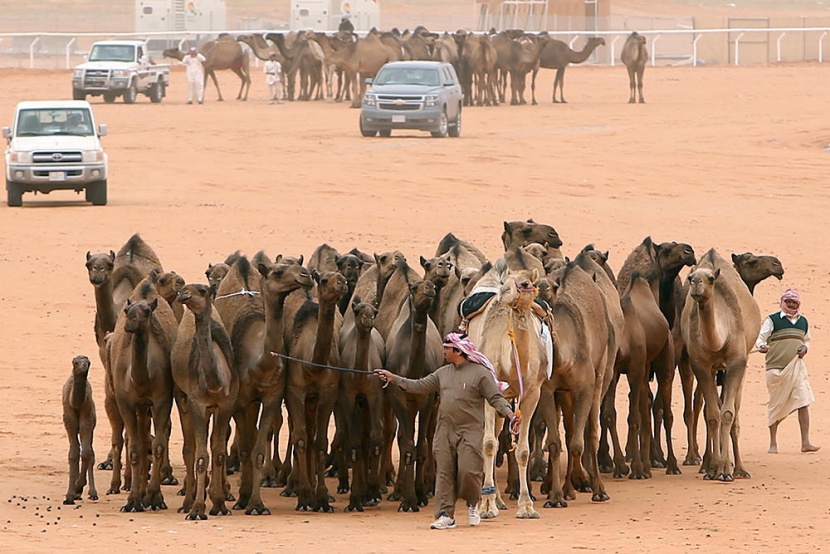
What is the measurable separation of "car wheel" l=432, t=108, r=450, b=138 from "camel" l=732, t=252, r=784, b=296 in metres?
24.6

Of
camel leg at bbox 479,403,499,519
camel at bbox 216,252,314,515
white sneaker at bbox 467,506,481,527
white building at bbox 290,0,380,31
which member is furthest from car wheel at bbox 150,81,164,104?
white sneaker at bbox 467,506,481,527

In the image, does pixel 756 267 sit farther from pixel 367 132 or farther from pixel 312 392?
pixel 367 132

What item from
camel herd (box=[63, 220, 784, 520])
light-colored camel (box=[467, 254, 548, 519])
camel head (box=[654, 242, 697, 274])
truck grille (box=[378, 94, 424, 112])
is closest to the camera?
light-colored camel (box=[467, 254, 548, 519])

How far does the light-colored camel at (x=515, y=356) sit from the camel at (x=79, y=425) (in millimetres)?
3140

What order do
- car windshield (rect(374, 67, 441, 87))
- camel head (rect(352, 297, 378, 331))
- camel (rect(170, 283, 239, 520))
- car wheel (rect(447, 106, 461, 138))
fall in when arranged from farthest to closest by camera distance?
1. car wheel (rect(447, 106, 461, 138))
2. car windshield (rect(374, 67, 441, 87))
3. camel head (rect(352, 297, 378, 331))
4. camel (rect(170, 283, 239, 520))

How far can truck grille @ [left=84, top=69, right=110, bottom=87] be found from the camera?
51.1 meters

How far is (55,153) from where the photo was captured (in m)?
29.7

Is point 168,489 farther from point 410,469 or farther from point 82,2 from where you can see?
point 82,2

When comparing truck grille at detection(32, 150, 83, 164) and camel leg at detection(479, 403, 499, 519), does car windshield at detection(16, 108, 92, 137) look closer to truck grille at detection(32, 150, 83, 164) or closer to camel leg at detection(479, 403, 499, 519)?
truck grille at detection(32, 150, 83, 164)

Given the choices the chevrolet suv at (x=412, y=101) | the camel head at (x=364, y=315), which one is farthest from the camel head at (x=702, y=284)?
the chevrolet suv at (x=412, y=101)

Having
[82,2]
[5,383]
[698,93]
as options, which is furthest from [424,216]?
[82,2]

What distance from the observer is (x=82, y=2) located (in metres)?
108

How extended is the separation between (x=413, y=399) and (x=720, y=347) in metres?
2.93

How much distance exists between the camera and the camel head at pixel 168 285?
14.0 metres
